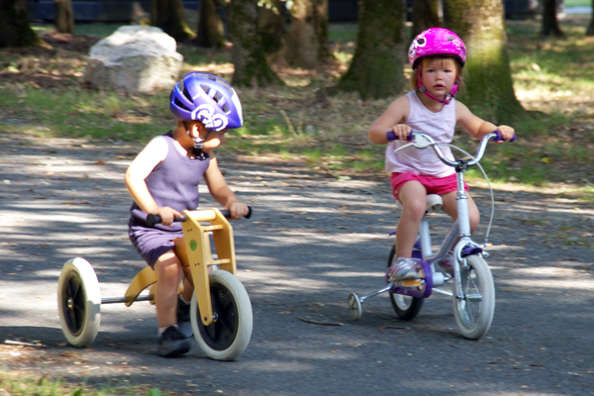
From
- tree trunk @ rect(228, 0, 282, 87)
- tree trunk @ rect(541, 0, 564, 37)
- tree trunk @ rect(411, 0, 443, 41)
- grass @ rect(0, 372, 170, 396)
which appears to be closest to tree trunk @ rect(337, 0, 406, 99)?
tree trunk @ rect(228, 0, 282, 87)

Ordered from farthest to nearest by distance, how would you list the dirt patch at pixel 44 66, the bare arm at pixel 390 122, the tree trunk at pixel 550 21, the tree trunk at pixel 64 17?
the tree trunk at pixel 550 21 → the tree trunk at pixel 64 17 → the dirt patch at pixel 44 66 → the bare arm at pixel 390 122

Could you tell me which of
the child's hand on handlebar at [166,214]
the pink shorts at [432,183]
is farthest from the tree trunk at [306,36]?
the child's hand on handlebar at [166,214]

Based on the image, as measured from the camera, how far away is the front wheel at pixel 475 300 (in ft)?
16.1

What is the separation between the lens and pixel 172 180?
4.79m

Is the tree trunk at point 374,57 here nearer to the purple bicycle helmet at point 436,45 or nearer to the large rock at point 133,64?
the large rock at point 133,64

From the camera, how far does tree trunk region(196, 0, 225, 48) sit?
28469mm

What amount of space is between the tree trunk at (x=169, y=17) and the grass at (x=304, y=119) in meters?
10.9

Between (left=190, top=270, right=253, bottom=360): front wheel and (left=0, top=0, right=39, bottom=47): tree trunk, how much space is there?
58.9ft

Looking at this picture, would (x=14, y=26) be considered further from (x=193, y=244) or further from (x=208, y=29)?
(x=193, y=244)

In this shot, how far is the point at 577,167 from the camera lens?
36.9 ft

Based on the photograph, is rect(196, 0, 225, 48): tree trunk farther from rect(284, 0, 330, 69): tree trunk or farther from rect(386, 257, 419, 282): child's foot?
rect(386, 257, 419, 282): child's foot

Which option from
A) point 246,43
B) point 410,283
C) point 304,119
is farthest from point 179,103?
point 246,43

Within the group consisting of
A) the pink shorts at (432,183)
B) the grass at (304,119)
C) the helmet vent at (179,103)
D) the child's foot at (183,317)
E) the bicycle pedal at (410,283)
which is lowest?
the grass at (304,119)

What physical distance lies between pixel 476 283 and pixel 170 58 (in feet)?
40.1
